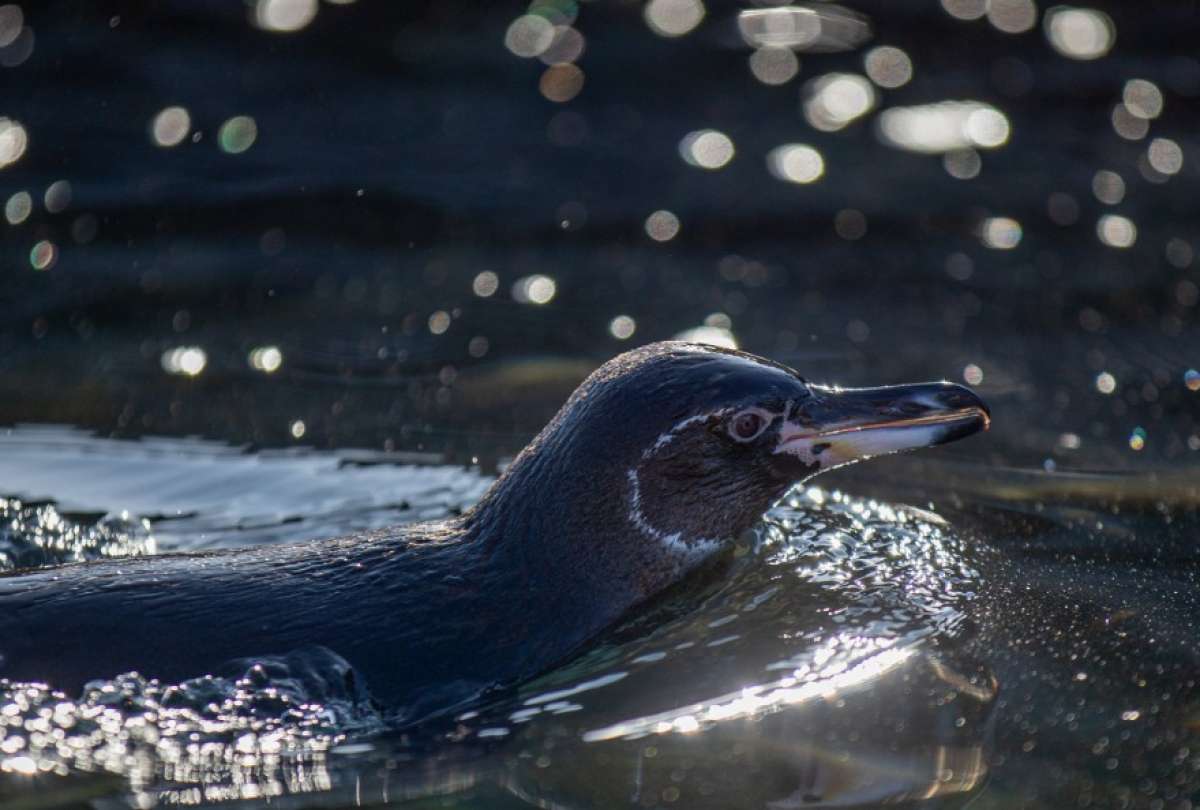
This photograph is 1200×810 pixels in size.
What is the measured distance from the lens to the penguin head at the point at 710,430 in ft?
17.8

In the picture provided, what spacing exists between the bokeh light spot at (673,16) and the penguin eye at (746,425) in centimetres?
614

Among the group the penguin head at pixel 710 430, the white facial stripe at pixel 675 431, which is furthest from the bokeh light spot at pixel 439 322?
the white facial stripe at pixel 675 431

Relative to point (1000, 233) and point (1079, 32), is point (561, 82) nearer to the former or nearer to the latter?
point (1000, 233)

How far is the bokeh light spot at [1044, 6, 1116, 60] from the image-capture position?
10.9 metres

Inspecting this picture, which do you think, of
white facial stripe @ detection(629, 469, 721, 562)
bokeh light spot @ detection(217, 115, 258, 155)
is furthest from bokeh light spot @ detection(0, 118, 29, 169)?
white facial stripe @ detection(629, 469, 721, 562)

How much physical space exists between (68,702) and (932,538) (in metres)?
3.03

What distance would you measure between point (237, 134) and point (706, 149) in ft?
9.11

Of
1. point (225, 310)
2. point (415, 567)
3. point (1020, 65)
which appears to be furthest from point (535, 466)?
point (1020, 65)

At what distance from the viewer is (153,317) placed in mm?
8945

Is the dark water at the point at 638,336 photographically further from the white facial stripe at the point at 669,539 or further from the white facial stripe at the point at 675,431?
the white facial stripe at the point at 675,431

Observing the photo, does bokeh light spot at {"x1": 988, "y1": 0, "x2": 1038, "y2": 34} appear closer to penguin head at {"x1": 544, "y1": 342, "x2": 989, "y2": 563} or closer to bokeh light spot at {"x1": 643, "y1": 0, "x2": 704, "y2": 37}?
bokeh light spot at {"x1": 643, "y1": 0, "x2": 704, "y2": 37}

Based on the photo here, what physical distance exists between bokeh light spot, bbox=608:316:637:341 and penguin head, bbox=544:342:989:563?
2.96m

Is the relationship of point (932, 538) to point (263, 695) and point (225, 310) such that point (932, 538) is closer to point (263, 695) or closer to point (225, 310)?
point (263, 695)

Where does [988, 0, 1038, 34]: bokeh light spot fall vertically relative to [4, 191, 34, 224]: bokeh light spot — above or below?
above
